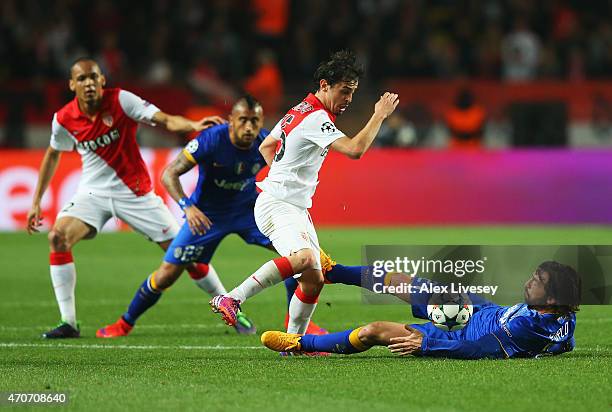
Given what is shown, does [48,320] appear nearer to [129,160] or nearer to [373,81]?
[129,160]

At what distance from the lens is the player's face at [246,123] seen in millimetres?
9086

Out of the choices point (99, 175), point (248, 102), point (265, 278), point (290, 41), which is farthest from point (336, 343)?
point (290, 41)

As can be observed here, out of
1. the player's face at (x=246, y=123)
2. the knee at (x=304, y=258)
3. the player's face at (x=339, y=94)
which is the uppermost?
Result: the player's face at (x=339, y=94)

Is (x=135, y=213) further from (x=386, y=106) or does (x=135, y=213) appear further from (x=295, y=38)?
(x=295, y=38)

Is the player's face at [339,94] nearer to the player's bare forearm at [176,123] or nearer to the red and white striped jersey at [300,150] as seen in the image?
the red and white striped jersey at [300,150]

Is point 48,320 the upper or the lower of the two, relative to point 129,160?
lower

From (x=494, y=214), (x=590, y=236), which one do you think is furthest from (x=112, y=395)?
(x=494, y=214)

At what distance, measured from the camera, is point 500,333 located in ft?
24.7

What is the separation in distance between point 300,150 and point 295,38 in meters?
14.9

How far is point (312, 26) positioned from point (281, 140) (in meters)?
15.0

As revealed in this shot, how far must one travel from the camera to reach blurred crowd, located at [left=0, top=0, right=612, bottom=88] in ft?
71.9

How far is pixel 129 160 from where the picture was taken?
9.96 meters

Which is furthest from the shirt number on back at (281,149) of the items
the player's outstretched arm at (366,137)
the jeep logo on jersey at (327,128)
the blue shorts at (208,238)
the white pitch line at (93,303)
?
the white pitch line at (93,303)

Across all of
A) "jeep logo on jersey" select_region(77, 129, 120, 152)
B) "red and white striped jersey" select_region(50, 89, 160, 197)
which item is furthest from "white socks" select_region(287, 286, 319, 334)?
"jeep logo on jersey" select_region(77, 129, 120, 152)
